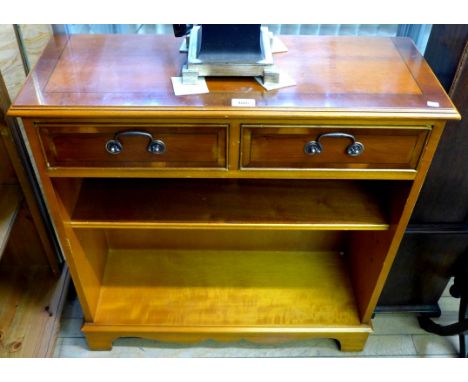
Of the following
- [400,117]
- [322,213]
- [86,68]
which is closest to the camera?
[400,117]

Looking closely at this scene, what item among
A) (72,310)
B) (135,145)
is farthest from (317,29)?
(72,310)

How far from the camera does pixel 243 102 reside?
87 cm

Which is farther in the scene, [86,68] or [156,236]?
[156,236]

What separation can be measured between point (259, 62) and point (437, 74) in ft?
1.38

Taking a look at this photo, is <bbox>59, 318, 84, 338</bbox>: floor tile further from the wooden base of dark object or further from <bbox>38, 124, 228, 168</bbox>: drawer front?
the wooden base of dark object

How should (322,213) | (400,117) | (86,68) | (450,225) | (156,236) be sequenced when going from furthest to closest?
(156,236) → (450,225) → (322,213) → (86,68) → (400,117)

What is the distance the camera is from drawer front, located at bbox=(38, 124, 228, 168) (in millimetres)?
876

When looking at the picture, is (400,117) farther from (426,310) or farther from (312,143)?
(426,310)

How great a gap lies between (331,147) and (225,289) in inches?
26.0

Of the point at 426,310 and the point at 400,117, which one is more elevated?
the point at 400,117

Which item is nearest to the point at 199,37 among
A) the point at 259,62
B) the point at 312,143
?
the point at 259,62

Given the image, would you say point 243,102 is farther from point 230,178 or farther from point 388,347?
point 388,347

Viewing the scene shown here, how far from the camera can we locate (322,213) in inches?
43.3

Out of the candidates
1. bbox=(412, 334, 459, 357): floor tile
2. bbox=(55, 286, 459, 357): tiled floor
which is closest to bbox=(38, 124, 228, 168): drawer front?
bbox=(55, 286, 459, 357): tiled floor
